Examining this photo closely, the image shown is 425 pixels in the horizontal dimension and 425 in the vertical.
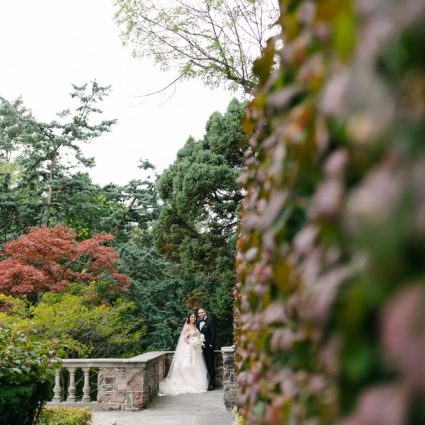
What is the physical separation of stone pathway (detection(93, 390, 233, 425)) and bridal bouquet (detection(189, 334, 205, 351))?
4.41ft

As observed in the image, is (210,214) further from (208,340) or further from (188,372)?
(188,372)

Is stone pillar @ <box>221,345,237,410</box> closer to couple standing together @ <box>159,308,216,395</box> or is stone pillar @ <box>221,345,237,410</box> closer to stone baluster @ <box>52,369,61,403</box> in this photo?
couple standing together @ <box>159,308,216,395</box>

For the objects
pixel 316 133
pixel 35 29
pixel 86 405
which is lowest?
pixel 86 405

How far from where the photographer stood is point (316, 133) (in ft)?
2.76

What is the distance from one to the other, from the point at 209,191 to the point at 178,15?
4.56m

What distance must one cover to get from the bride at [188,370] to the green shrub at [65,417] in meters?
4.26

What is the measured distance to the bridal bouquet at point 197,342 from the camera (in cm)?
1254

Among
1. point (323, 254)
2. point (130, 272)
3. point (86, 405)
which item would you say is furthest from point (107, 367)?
point (323, 254)

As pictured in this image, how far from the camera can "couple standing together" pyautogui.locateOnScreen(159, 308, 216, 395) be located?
40.3ft

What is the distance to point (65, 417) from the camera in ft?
24.9

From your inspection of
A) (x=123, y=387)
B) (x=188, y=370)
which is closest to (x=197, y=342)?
(x=188, y=370)

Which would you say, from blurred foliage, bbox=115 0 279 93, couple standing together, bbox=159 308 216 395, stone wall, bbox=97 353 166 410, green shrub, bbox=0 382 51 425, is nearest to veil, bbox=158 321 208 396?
couple standing together, bbox=159 308 216 395

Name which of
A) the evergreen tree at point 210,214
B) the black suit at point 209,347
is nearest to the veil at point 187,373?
the black suit at point 209,347

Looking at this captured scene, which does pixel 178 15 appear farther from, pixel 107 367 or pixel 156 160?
pixel 156 160
